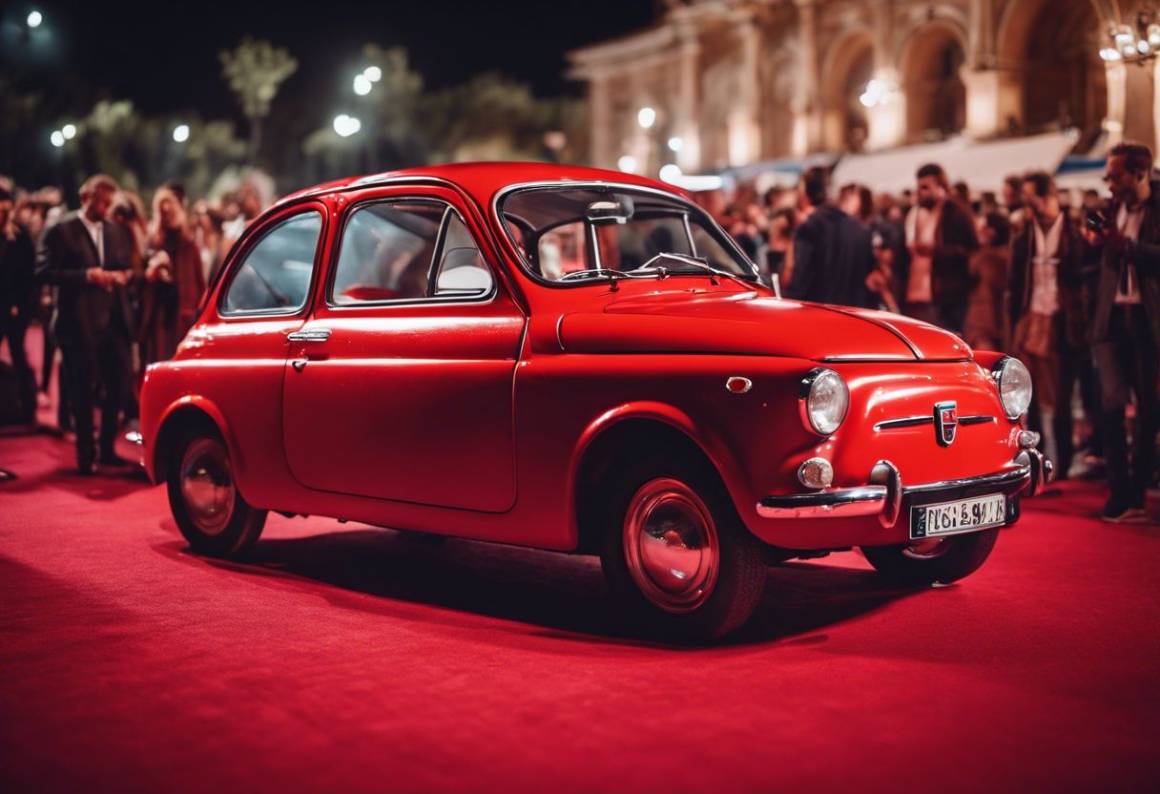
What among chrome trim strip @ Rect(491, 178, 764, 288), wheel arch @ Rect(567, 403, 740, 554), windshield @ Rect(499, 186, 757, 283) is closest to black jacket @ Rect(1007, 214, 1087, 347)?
windshield @ Rect(499, 186, 757, 283)

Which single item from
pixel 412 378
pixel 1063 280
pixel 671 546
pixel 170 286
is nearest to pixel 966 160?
pixel 1063 280

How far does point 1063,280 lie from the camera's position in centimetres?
1040

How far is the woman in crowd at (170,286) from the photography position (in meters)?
12.3

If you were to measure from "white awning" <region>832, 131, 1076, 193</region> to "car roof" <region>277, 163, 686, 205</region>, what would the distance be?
2009 centimetres

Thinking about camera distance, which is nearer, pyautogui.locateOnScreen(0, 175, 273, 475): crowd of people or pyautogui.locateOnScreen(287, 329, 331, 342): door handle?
pyautogui.locateOnScreen(287, 329, 331, 342): door handle

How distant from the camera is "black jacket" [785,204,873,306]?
1010 cm

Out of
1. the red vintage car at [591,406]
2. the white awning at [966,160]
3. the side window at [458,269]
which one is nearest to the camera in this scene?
the red vintage car at [591,406]

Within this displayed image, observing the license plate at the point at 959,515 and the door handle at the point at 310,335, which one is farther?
the door handle at the point at 310,335

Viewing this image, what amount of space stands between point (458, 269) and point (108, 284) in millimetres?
5549

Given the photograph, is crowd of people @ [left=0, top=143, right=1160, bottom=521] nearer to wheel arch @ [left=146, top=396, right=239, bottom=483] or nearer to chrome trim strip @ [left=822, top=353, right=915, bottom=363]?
wheel arch @ [left=146, top=396, right=239, bottom=483]

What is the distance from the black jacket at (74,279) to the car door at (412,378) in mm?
4617

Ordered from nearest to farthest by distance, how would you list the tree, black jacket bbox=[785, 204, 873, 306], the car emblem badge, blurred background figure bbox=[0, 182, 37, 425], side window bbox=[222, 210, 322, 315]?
the car emblem badge → side window bbox=[222, 210, 322, 315] → black jacket bbox=[785, 204, 873, 306] → blurred background figure bbox=[0, 182, 37, 425] → the tree

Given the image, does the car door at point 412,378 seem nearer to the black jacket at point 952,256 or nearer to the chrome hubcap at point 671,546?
the chrome hubcap at point 671,546

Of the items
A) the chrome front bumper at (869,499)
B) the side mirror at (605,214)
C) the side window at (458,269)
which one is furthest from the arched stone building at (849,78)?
the chrome front bumper at (869,499)
